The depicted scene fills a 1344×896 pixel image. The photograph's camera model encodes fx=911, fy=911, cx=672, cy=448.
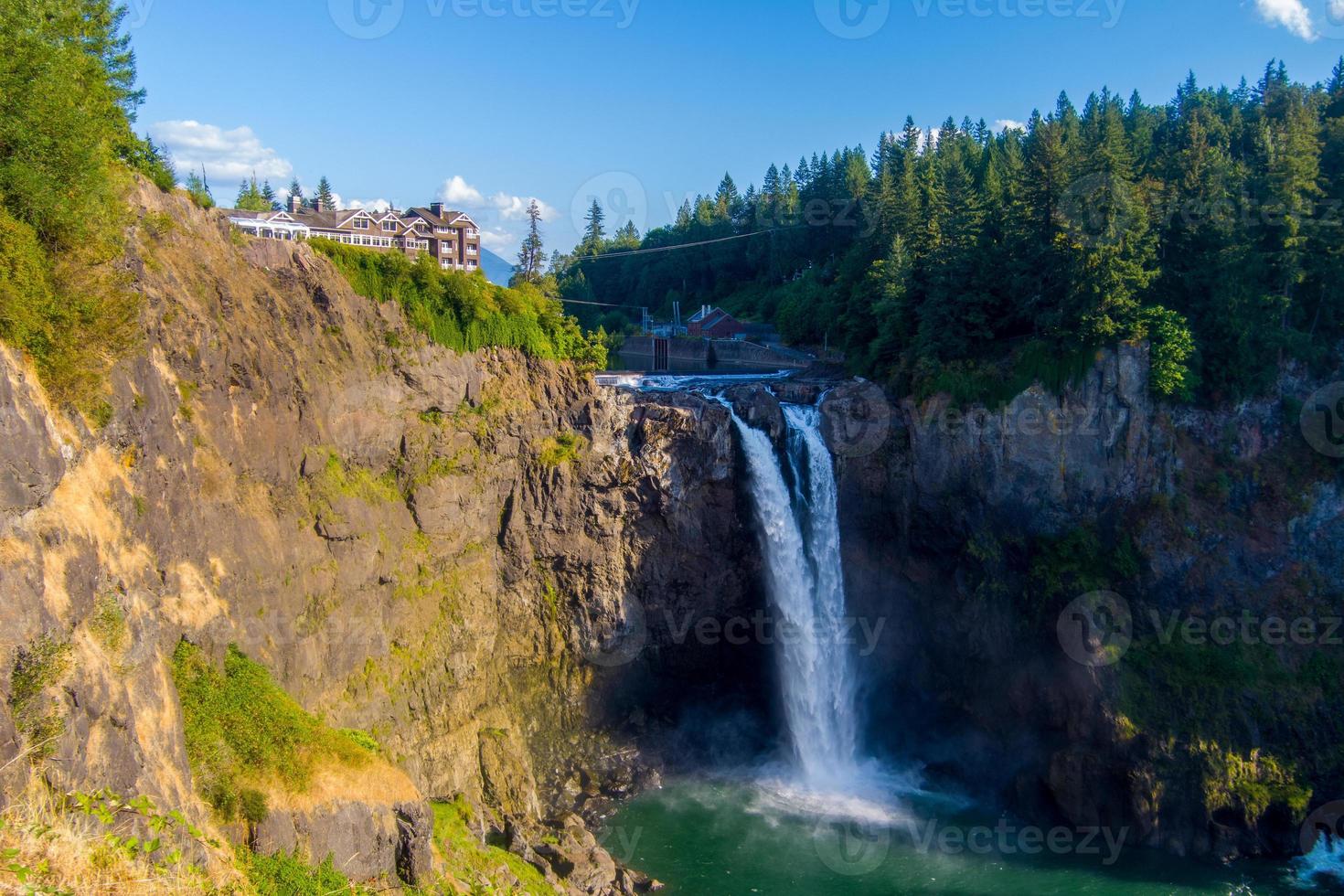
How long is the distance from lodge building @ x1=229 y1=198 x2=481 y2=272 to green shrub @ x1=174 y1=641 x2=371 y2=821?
26735 mm

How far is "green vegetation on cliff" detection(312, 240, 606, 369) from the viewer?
2983cm

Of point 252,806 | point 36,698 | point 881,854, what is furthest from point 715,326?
point 36,698

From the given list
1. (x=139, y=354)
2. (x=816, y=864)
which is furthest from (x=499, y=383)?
(x=816, y=864)

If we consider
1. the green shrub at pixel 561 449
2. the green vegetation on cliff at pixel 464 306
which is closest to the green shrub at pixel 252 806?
the green vegetation on cliff at pixel 464 306

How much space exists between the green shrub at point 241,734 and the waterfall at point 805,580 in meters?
18.2

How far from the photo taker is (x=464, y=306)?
105ft

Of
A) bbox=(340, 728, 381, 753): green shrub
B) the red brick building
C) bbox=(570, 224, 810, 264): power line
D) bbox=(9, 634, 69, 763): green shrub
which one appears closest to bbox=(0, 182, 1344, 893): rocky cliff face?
bbox=(340, 728, 381, 753): green shrub

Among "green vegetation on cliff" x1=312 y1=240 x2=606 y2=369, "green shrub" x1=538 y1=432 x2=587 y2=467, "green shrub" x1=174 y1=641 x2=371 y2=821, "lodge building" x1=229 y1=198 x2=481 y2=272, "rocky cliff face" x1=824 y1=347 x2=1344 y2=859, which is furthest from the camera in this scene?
"lodge building" x1=229 y1=198 x2=481 y2=272

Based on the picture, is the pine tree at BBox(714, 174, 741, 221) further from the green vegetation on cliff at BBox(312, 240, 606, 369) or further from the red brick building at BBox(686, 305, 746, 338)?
the green vegetation on cliff at BBox(312, 240, 606, 369)

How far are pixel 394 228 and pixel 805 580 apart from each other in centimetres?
2740

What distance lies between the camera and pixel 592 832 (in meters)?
30.2

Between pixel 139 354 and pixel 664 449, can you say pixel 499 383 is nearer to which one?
pixel 664 449

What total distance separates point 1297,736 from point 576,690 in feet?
82.9

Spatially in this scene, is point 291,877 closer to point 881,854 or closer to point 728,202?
point 881,854
